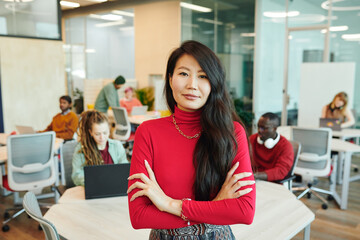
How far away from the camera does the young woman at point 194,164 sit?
1.16 meters

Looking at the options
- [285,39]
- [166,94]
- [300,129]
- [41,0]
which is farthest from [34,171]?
[285,39]

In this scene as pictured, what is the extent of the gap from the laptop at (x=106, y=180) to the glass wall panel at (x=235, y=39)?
5.80 meters

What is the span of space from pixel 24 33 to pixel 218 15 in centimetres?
460

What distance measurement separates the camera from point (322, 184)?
5.01 meters

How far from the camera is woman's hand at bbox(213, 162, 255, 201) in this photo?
1169 mm

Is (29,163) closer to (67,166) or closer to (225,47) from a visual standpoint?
(67,166)

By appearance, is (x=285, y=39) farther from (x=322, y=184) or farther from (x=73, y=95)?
(x=73, y=95)

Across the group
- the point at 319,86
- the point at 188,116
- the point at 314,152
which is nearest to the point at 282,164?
the point at 314,152

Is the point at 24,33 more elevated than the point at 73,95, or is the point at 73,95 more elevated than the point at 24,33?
the point at 24,33

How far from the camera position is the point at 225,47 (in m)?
8.16

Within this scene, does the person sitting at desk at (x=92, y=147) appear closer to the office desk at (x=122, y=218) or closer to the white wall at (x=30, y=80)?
the office desk at (x=122, y=218)

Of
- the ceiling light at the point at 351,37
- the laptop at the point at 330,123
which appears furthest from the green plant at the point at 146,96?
the laptop at the point at 330,123

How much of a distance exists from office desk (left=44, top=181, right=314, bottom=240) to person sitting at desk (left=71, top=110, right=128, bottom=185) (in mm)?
259

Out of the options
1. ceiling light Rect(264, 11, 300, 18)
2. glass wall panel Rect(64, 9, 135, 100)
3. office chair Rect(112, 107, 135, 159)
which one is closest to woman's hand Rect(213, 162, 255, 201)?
office chair Rect(112, 107, 135, 159)
